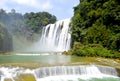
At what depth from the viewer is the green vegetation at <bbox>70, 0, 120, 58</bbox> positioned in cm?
2691

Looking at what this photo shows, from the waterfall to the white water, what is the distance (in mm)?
18701

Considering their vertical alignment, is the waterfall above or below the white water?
above

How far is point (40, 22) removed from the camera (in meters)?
62.5

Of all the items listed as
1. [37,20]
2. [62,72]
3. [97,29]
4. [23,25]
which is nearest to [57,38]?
[97,29]

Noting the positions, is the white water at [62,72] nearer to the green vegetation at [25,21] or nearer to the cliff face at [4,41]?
the cliff face at [4,41]

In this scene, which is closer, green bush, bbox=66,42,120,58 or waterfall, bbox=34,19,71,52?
green bush, bbox=66,42,120,58

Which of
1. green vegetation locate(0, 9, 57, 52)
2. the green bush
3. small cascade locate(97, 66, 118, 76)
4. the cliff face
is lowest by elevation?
small cascade locate(97, 66, 118, 76)

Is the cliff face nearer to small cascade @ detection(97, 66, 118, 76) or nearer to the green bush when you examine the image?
the green bush

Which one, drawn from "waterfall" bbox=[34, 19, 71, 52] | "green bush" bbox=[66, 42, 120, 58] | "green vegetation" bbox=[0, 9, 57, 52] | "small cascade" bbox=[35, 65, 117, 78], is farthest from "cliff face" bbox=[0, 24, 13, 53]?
"small cascade" bbox=[35, 65, 117, 78]

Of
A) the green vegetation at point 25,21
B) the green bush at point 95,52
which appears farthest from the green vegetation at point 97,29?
the green vegetation at point 25,21

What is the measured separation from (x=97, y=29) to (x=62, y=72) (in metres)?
13.4

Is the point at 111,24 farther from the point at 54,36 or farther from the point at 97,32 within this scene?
the point at 54,36

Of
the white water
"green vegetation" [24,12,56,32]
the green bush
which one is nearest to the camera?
the white water

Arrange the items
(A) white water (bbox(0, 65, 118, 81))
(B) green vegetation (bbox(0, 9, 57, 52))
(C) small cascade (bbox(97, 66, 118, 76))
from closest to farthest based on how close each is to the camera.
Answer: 1. (A) white water (bbox(0, 65, 118, 81))
2. (C) small cascade (bbox(97, 66, 118, 76))
3. (B) green vegetation (bbox(0, 9, 57, 52))
